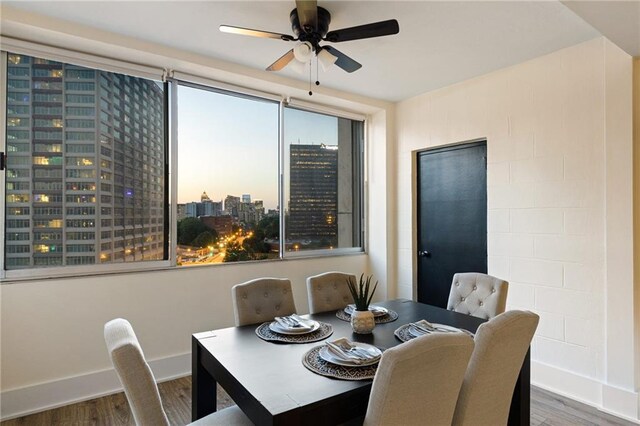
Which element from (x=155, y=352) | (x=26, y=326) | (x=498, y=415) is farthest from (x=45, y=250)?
(x=498, y=415)

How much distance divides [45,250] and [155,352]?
3.87 ft

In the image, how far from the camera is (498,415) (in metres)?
1.60

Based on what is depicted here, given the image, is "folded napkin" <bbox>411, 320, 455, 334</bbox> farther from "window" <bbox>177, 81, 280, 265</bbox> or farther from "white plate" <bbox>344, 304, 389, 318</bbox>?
"window" <bbox>177, 81, 280, 265</bbox>

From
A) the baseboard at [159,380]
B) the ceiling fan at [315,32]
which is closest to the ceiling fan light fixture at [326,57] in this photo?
the ceiling fan at [315,32]

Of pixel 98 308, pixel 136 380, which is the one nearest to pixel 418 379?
pixel 136 380

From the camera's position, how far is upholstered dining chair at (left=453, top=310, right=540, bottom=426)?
56.8 inches

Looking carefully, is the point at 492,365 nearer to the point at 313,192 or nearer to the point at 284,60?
the point at 284,60

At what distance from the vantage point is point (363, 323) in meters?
1.98

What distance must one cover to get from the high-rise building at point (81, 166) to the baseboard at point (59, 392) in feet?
2.87

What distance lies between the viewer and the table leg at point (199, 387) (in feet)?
6.18

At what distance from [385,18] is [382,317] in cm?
201

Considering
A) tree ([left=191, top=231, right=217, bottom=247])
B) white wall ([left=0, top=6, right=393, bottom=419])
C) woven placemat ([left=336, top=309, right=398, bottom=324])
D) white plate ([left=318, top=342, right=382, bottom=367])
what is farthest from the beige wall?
tree ([left=191, top=231, right=217, bottom=247])

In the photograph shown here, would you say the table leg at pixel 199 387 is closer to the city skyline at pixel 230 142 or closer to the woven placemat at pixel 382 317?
the woven placemat at pixel 382 317

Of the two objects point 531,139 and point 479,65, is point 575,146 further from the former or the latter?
point 479,65
